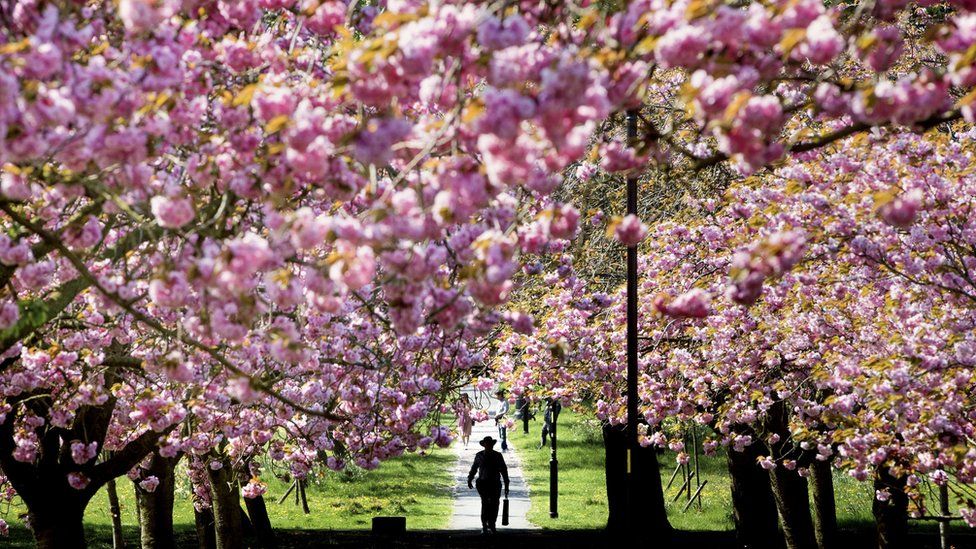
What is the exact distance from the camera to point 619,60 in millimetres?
4457

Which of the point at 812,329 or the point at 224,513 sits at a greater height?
the point at 812,329

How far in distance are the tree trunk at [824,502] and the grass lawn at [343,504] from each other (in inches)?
305

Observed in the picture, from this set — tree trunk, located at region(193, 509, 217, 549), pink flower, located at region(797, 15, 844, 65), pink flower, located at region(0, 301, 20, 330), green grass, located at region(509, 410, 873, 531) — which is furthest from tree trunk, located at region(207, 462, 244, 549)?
pink flower, located at region(797, 15, 844, 65)

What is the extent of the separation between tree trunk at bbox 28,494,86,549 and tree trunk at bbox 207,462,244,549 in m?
3.17

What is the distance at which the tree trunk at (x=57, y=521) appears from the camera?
11.8 metres

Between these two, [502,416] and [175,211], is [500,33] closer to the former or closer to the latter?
[175,211]

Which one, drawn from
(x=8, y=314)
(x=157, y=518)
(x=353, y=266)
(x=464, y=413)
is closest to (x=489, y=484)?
(x=157, y=518)

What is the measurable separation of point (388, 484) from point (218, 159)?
24.8 metres

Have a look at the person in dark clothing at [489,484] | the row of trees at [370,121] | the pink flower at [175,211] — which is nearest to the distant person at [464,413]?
the row of trees at [370,121]

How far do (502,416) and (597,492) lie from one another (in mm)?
9130

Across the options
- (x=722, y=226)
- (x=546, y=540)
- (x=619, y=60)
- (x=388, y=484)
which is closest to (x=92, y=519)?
(x=388, y=484)

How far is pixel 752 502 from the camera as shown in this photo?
1792 centimetres

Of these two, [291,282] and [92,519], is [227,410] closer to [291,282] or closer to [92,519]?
[291,282]

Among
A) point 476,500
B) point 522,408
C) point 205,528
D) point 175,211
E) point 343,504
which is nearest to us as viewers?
point 175,211
